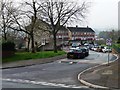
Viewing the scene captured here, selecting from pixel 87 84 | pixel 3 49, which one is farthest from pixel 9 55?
pixel 87 84

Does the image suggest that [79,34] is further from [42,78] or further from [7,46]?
[42,78]

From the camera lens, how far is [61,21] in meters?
54.2

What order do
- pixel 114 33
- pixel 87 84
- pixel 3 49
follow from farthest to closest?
pixel 114 33 → pixel 3 49 → pixel 87 84

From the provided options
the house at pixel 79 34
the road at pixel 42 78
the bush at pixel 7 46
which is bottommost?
the road at pixel 42 78

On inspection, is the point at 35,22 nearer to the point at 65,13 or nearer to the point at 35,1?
the point at 35,1

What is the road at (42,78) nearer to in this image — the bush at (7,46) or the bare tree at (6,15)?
the bush at (7,46)

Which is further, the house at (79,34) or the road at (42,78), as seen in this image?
the house at (79,34)

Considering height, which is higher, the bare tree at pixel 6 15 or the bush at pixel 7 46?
the bare tree at pixel 6 15

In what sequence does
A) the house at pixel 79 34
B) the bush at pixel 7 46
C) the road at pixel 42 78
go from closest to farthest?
the road at pixel 42 78, the bush at pixel 7 46, the house at pixel 79 34

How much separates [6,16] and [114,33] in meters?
70.5

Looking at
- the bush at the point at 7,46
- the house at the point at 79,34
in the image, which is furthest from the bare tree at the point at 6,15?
the house at the point at 79,34

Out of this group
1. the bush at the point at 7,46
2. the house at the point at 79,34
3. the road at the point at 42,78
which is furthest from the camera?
the house at the point at 79,34

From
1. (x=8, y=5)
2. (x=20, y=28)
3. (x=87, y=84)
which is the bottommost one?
(x=87, y=84)

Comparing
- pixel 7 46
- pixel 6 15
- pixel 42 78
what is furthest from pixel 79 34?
pixel 42 78
